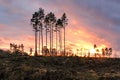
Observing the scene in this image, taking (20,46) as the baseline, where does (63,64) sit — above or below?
A: below

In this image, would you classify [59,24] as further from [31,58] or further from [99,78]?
[99,78]

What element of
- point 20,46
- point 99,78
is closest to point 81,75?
point 99,78

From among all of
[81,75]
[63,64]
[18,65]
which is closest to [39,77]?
[81,75]

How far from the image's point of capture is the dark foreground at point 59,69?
68.4m

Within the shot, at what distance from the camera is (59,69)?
78.1m

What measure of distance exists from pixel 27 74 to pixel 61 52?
77224 mm

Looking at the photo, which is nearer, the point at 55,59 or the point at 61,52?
the point at 55,59

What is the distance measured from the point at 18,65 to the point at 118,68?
23.9m

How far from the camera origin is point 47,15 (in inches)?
5714

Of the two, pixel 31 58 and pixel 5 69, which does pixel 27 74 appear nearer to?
pixel 5 69

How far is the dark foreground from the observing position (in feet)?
225

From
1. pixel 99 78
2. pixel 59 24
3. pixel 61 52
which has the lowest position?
pixel 99 78

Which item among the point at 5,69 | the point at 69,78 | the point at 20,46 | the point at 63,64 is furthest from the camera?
the point at 20,46

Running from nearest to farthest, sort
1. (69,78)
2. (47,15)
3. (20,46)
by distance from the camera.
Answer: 1. (69,78)
2. (47,15)
3. (20,46)
